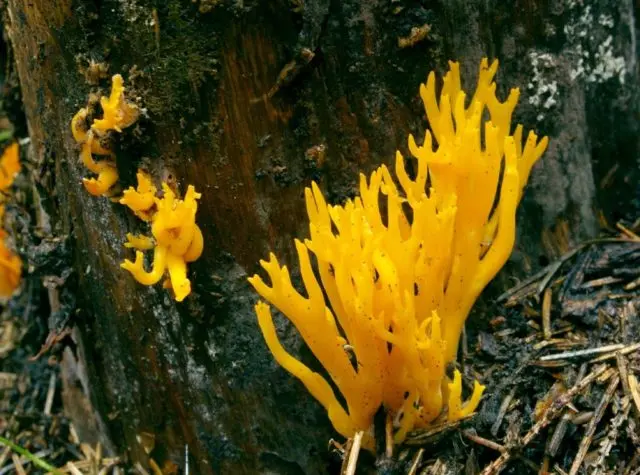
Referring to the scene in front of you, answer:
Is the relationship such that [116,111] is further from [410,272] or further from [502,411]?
[502,411]

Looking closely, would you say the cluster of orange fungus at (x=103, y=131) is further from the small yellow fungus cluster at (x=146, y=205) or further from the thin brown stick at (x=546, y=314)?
the thin brown stick at (x=546, y=314)

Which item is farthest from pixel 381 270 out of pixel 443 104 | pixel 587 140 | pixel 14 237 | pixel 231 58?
pixel 14 237

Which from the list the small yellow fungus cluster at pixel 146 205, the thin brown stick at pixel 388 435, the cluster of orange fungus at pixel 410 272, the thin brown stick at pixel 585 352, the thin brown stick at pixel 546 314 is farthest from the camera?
the thin brown stick at pixel 546 314

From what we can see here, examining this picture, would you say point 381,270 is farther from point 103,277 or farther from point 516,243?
point 103,277

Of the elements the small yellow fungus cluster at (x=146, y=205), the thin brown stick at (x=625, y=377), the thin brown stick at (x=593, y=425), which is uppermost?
the small yellow fungus cluster at (x=146, y=205)

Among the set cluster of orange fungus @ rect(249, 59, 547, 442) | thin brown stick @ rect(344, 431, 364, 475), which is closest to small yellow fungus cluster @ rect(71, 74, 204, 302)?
cluster of orange fungus @ rect(249, 59, 547, 442)

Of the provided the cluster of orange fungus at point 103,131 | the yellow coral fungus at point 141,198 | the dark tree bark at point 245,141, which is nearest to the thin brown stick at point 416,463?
the dark tree bark at point 245,141
